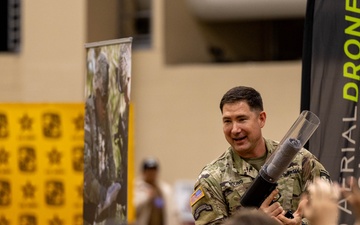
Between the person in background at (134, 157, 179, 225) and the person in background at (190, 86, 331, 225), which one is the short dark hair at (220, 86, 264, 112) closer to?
the person in background at (190, 86, 331, 225)

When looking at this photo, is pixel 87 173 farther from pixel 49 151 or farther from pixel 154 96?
pixel 154 96

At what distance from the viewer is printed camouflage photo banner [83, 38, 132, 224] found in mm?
9242

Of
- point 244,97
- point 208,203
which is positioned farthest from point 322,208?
point 244,97

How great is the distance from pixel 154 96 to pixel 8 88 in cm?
291

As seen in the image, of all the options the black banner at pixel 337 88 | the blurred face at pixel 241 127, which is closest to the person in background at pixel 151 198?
the black banner at pixel 337 88

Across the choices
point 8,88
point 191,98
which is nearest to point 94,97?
point 191,98

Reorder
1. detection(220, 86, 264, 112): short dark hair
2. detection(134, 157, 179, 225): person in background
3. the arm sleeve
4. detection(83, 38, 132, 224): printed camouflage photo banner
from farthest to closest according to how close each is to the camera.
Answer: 1. detection(134, 157, 179, 225): person in background
2. detection(83, 38, 132, 224): printed camouflage photo banner
3. detection(220, 86, 264, 112): short dark hair
4. the arm sleeve

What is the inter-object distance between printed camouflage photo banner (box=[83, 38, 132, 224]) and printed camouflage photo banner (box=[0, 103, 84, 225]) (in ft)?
17.4

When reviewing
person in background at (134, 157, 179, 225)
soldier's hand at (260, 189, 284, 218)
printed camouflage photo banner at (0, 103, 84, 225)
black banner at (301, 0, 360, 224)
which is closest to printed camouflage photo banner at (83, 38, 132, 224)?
black banner at (301, 0, 360, 224)

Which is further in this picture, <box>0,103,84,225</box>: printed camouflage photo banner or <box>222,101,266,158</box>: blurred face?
<box>0,103,84,225</box>: printed camouflage photo banner

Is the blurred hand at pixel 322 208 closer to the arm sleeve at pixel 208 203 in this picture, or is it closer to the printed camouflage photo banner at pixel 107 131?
the arm sleeve at pixel 208 203

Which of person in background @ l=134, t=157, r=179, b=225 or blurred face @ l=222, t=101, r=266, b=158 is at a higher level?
blurred face @ l=222, t=101, r=266, b=158

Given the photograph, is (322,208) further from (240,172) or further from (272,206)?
(240,172)

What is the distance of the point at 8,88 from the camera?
2173cm
